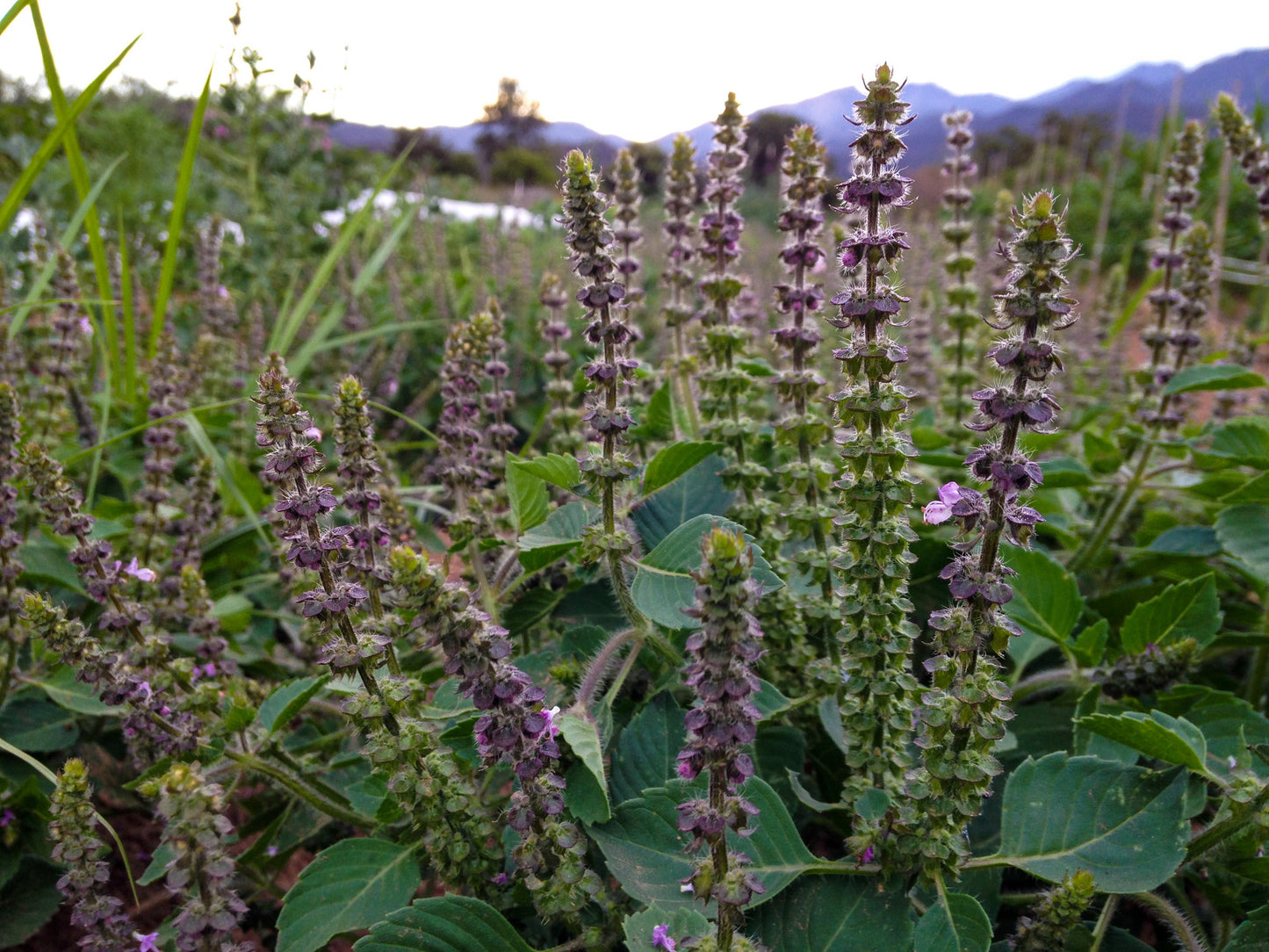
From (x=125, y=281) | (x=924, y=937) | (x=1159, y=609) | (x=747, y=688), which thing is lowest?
(x=924, y=937)

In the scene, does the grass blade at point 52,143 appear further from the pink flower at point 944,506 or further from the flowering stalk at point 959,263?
the flowering stalk at point 959,263

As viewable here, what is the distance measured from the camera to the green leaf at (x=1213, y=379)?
8.14 feet

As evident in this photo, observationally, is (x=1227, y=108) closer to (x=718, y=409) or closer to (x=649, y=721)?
(x=718, y=409)

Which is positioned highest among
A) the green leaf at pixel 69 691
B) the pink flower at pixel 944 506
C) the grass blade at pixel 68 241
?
the grass blade at pixel 68 241

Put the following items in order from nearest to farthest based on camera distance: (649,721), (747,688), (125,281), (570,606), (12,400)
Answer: (747,688) → (649,721) → (12,400) → (570,606) → (125,281)

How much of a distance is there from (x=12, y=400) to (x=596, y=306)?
1.48 metres

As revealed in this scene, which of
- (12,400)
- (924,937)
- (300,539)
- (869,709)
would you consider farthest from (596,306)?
(12,400)

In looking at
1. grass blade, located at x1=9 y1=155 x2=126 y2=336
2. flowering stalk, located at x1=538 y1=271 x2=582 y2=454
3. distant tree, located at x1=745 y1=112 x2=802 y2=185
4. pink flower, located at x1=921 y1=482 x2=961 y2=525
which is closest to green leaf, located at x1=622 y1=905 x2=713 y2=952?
pink flower, located at x1=921 y1=482 x2=961 y2=525

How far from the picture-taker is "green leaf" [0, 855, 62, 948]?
213 cm

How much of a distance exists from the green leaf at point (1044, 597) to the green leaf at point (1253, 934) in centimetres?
72

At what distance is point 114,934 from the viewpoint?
160 cm

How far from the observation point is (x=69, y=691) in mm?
2152

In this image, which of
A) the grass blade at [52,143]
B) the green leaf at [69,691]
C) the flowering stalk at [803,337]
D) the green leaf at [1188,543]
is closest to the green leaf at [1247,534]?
the green leaf at [1188,543]

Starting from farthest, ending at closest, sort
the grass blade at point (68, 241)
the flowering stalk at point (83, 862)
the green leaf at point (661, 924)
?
the grass blade at point (68, 241), the flowering stalk at point (83, 862), the green leaf at point (661, 924)
